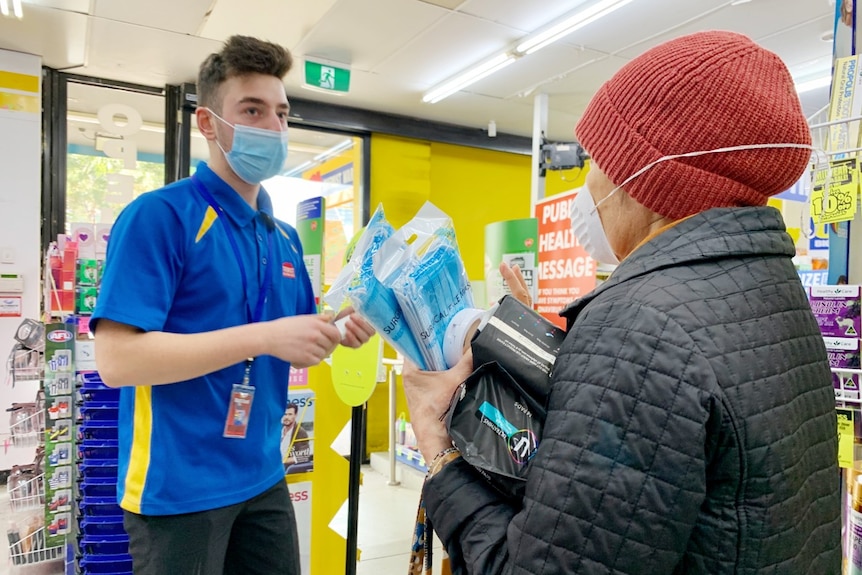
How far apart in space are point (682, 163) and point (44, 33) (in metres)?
4.60

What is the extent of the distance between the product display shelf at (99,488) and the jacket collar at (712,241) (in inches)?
86.8

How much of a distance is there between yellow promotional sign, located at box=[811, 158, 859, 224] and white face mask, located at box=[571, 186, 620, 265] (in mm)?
610

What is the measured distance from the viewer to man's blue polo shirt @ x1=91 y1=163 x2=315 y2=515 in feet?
3.91

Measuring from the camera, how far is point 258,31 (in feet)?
12.7

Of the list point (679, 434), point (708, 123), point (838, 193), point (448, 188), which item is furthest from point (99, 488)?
point (448, 188)

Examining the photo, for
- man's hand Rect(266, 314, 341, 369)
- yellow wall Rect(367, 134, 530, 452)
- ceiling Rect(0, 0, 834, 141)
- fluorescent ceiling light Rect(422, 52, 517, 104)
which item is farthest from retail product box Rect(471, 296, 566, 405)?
yellow wall Rect(367, 134, 530, 452)

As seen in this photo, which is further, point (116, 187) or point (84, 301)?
point (116, 187)

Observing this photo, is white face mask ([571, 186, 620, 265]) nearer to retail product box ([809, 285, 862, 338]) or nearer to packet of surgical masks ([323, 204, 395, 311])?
packet of surgical masks ([323, 204, 395, 311])

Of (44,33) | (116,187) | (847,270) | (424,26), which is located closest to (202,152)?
(116,187)

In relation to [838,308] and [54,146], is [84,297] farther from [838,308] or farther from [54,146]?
[838,308]

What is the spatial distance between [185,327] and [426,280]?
2.30ft

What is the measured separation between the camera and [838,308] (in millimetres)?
1282

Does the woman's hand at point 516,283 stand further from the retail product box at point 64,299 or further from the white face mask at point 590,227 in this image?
the retail product box at point 64,299

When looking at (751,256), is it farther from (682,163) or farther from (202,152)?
(202,152)
